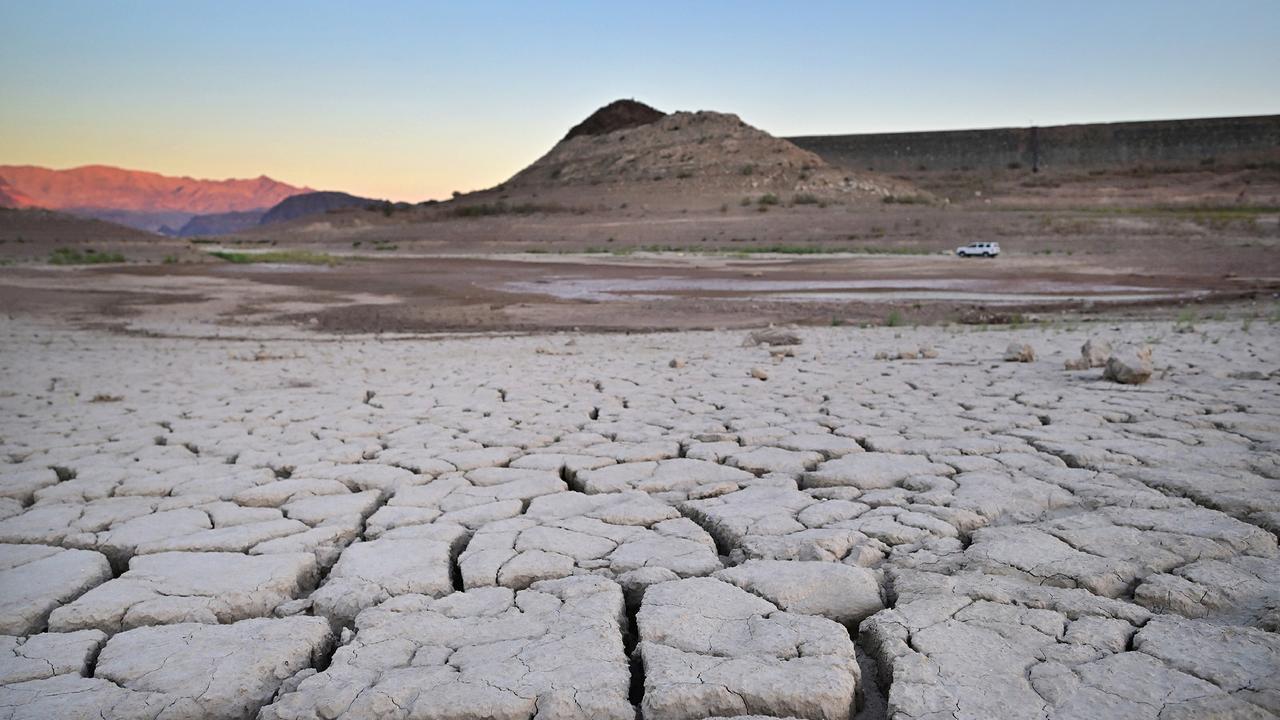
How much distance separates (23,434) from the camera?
4.66 meters

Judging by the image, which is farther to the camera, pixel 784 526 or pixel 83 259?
pixel 83 259

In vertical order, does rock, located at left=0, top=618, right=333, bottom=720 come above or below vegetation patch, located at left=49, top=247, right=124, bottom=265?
below

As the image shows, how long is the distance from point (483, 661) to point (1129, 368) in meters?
4.41

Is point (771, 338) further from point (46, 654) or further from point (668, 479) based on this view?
point (46, 654)

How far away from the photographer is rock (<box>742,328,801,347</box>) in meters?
7.69

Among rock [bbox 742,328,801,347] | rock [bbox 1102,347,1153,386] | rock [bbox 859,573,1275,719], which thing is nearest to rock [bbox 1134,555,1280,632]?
rock [bbox 859,573,1275,719]

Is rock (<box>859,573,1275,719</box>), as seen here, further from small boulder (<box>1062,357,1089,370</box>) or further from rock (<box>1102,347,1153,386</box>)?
small boulder (<box>1062,357,1089,370</box>)

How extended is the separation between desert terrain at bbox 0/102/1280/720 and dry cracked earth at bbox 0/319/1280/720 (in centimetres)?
1

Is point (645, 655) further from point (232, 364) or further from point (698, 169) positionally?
point (698, 169)

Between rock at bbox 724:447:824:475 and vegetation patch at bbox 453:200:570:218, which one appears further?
vegetation patch at bbox 453:200:570:218

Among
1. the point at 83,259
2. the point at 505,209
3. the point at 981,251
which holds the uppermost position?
the point at 505,209

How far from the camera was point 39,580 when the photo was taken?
102 inches

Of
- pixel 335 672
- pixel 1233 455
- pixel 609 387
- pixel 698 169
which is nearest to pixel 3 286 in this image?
pixel 609 387

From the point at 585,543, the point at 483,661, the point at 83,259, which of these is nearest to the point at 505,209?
the point at 83,259
